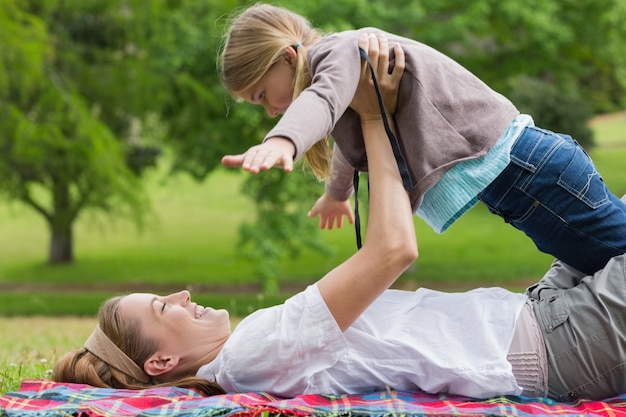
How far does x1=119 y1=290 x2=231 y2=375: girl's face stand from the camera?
105 inches

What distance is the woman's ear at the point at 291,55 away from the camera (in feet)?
9.56

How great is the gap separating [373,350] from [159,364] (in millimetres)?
764

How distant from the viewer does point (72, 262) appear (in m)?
22.6

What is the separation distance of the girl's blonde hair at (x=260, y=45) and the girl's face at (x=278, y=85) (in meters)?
0.02

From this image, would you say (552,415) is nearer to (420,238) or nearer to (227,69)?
(227,69)

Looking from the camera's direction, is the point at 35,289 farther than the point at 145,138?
Yes

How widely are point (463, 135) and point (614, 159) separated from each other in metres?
29.0

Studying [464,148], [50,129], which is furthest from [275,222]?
[464,148]

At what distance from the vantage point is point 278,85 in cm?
298

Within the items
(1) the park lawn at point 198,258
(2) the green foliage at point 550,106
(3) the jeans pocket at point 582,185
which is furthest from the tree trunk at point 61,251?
(3) the jeans pocket at point 582,185

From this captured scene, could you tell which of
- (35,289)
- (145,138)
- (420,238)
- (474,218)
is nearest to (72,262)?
(35,289)

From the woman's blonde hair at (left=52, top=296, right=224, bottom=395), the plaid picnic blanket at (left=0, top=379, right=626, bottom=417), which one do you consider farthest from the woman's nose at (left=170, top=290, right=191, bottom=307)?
the plaid picnic blanket at (left=0, top=379, right=626, bottom=417)

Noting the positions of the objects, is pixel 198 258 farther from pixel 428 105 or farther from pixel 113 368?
pixel 428 105

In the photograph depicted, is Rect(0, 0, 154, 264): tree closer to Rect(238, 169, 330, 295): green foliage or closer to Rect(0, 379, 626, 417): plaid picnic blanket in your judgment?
Rect(238, 169, 330, 295): green foliage
